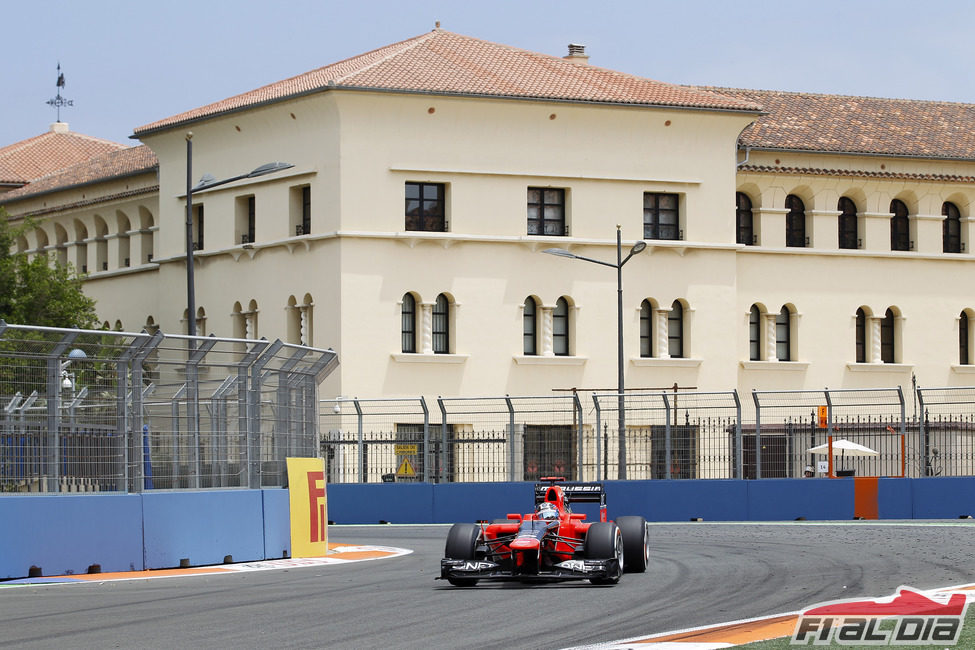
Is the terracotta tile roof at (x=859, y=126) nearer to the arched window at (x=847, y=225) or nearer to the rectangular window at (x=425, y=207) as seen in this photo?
the arched window at (x=847, y=225)

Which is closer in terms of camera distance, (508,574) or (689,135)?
(508,574)

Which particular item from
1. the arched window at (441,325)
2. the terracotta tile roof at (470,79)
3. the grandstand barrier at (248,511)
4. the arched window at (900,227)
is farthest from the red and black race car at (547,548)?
the arched window at (900,227)

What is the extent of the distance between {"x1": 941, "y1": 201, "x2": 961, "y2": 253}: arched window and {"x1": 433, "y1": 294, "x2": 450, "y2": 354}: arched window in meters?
18.2

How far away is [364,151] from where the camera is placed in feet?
162

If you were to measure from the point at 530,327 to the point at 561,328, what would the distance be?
95cm

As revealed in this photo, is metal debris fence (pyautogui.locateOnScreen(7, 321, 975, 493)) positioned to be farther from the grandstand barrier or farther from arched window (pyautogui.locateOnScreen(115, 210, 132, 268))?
arched window (pyautogui.locateOnScreen(115, 210, 132, 268))

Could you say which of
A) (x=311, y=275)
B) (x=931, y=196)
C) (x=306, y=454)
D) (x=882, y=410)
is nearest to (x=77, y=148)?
(x=311, y=275)

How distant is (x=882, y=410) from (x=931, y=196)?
2578cm

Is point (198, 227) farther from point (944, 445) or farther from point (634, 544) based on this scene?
point (634, 544)

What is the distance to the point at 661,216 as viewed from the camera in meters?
52.9

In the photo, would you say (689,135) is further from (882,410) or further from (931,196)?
(882,410)

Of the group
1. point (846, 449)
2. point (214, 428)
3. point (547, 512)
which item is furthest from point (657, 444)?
point (547, 512)

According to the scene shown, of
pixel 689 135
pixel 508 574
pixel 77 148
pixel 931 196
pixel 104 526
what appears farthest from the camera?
pixel 77 148

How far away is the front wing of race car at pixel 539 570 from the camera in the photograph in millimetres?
15891
